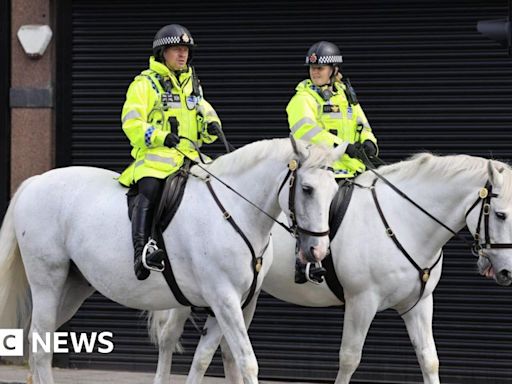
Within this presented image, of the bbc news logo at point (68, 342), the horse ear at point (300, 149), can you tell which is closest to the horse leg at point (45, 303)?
the bbc news logo at point (68, 342)

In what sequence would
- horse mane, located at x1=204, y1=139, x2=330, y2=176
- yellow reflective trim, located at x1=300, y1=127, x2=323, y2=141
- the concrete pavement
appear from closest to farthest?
1. horse mane, located at x1=204, y1=139, x2=330, y2=176
2. yellow reflective trim, located at x1=300, y1=127, x2=323, y2=141
3. the concrete pavement

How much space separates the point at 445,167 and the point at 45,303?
10.3 ft

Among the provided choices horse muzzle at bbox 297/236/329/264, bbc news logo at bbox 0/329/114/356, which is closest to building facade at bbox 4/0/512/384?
bbc news logo at bbox 0/329/114/356

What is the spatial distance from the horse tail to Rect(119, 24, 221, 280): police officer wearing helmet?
1.13m

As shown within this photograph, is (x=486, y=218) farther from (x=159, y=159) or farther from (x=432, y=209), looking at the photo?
(x=159, y=159)

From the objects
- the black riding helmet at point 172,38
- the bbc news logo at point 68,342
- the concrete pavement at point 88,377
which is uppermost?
the black riding helmet at point 172,38

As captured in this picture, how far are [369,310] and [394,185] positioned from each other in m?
0.98

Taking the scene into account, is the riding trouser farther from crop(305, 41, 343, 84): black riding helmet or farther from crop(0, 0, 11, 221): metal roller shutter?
crop(0, 0, 11, 221): metal roller shutter

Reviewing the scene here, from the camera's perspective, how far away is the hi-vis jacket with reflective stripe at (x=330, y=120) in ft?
33.6

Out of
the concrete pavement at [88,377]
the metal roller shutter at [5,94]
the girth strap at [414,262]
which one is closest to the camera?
the girth strap at [414,262]

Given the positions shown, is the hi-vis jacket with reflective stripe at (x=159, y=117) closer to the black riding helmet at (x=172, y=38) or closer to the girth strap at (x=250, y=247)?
the black riding helmet at (x=172, y=38)

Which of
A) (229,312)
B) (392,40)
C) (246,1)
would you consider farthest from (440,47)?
(229,312)

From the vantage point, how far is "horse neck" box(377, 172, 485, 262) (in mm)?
9711

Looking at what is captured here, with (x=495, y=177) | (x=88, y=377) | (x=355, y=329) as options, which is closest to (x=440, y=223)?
(x=495, y=177)
